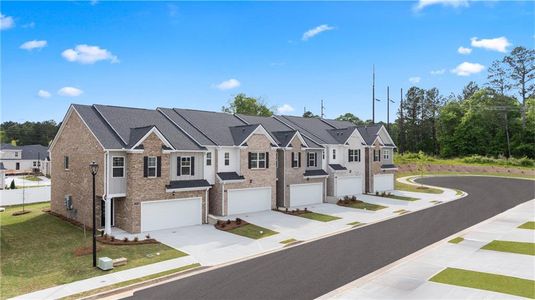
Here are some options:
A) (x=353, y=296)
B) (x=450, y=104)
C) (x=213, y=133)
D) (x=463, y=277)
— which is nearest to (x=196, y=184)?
(x=213, y=133)

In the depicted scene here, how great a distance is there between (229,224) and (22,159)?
6412 centimetres

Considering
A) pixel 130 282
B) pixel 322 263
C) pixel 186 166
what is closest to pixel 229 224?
pixel 186 166

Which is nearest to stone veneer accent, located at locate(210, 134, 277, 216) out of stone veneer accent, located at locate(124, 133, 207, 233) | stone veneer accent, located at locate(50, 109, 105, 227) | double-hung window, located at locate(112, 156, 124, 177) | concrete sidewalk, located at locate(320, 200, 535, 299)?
stone veneer accent, located at locate(124, 133, 207, 233)

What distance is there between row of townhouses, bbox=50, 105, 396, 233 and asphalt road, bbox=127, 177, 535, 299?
877 centimetres

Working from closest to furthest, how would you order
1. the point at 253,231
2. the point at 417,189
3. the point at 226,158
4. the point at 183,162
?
1. the point at 253,231
2. the point at 183,162
3. the point at 226,158
4. the point at 417,189

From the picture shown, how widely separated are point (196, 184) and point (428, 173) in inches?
2012

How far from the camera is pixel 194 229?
77.3 ft

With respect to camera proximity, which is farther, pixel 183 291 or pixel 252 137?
pixel 252 137

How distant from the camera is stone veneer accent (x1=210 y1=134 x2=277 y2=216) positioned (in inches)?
1065

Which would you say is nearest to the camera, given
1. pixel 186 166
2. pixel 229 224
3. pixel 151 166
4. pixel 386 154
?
pixel 151 166

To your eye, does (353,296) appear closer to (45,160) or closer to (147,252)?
(147,252)

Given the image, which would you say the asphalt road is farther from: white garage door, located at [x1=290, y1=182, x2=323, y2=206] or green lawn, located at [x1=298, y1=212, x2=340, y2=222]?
white garage door, located at [x1=290, y1=182, x2=323, y2=206]

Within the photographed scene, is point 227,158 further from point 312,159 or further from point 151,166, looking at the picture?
point 312,159

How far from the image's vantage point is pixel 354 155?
128 feet
